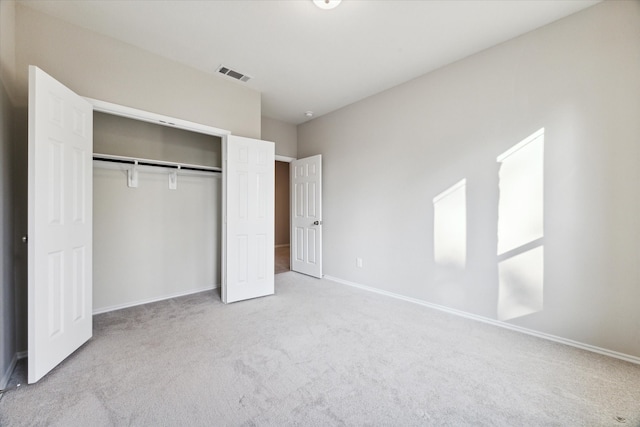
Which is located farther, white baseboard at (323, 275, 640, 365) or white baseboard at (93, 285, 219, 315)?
white baseboard at (93, 285, 219, 315)

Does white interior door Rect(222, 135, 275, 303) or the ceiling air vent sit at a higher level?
the ceiling air vent

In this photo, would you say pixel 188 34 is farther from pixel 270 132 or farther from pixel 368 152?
pixel 368 152

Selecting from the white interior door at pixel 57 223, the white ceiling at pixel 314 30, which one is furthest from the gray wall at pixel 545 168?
the white interior door at pixel 57 223

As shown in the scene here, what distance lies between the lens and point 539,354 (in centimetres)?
212

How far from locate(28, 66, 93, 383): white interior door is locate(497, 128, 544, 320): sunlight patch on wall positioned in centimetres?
384

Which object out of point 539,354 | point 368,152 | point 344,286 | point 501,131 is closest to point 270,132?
point 368,152

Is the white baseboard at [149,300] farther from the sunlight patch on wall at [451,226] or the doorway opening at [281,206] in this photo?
the doorway opening at [281,206]

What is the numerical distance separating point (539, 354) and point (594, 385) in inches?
15.0

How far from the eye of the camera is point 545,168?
2373 mm

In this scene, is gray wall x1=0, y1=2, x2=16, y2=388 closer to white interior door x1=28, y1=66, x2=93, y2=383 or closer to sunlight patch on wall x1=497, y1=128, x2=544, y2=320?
white interior door x1=28, y1=66, x2=93, y2=383

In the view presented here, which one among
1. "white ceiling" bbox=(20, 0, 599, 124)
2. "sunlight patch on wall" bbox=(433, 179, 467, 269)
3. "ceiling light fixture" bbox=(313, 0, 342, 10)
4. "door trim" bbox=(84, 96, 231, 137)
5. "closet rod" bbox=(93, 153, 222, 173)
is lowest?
"sunlight patch on wall" bbox=(433, 179, 467, 269)

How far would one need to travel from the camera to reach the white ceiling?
7.04ft

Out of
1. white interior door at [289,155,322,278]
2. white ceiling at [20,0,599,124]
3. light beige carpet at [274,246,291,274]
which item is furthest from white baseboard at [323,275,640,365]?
white ceiling at [20,0,599,124]

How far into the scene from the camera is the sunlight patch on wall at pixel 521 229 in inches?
94.9
